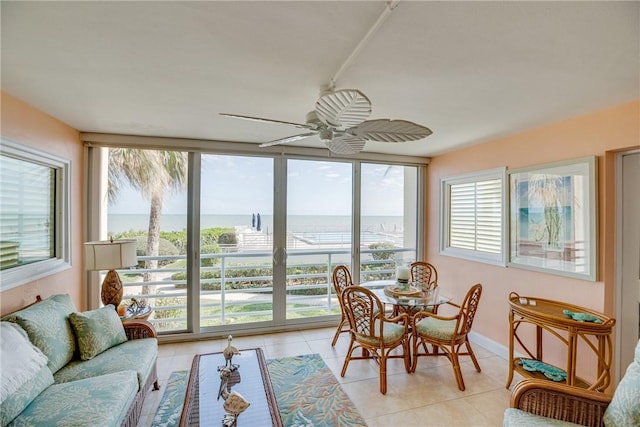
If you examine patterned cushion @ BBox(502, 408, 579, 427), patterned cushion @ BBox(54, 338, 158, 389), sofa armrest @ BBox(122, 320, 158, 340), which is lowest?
patterned cushion @ BBox(502, 408, 579, 427)

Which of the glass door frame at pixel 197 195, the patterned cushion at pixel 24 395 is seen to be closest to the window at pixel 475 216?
the glass door frame at pixel 197 195

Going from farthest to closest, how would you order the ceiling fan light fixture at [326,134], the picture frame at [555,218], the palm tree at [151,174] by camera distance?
the palm tree at [151,174] → the picture frame at [555,218] → the ceiling fan light fixture at [326,134]

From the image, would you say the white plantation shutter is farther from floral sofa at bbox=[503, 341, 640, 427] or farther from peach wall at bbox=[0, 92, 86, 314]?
floral sofa at bbox=[503, 341, 640, 427]

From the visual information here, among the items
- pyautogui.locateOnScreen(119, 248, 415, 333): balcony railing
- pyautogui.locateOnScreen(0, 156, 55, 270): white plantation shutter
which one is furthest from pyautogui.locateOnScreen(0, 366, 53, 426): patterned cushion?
pyautogui.locateOnScreen(119, 248, 415, 333): balcony railing

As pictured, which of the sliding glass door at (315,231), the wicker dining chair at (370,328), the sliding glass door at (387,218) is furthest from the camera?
the sliding glass door at (387,218)

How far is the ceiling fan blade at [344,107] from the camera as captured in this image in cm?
126

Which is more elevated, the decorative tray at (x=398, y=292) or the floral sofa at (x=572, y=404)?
the decorative tray at (x=398, y=292)

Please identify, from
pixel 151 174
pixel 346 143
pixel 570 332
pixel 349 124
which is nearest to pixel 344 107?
pixel 349 124

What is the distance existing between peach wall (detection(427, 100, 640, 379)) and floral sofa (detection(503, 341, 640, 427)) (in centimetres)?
107

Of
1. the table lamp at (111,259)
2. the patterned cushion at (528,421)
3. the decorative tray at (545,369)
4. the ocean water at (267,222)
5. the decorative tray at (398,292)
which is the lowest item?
the decorative tray at (545,369)

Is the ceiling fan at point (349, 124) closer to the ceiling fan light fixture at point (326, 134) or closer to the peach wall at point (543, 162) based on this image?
the ceiling fan light fixture at point (326, 134)

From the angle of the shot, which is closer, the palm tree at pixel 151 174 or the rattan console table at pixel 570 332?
the rattan console table at pixel 570 332

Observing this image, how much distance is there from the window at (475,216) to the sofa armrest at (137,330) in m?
3.48

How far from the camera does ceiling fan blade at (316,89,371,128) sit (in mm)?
1257
